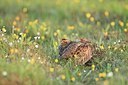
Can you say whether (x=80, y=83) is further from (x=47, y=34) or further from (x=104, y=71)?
(x=47, y=34)

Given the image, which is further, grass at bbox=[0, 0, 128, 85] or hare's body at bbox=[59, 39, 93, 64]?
hare's body at bbox=[59, 39, 93, 64]

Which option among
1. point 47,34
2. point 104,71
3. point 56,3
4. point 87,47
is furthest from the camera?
point 56,3

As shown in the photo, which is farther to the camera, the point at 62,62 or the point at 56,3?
the point at 56,3

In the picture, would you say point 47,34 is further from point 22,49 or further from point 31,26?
point 22,49

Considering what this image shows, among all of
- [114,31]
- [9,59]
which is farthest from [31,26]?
[9,59]

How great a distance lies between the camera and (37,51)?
6137 mm

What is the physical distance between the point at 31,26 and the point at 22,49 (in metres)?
1.79

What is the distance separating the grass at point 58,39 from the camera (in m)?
5.23

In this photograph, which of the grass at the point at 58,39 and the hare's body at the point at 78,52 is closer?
the grass at the point at 58,39

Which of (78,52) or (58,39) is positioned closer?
(78,52)

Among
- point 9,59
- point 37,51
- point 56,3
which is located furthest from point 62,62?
point 56,3

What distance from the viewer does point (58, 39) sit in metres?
7.13

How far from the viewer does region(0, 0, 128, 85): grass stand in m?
5.23

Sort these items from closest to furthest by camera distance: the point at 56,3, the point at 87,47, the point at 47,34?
1. the point at 87,47
2. the point at 47,34
3. the point at 56,3
